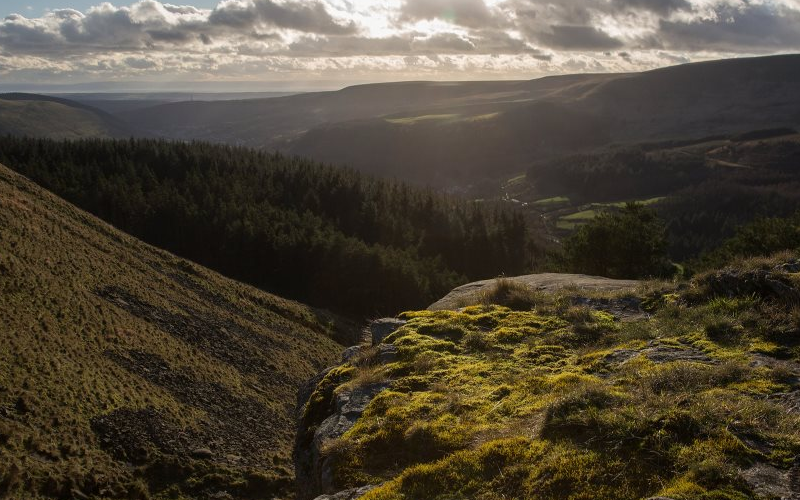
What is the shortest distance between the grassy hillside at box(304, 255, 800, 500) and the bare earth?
2588mm

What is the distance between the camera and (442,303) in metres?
17.9

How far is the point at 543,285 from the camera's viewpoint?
19078mm

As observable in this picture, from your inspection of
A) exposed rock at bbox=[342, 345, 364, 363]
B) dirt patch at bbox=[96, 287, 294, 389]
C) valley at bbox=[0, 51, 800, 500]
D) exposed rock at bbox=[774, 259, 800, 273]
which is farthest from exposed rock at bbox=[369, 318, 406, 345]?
dirt patch at bbox=[96, 287, 294, 389]

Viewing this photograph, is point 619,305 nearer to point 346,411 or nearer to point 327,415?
point 346,411

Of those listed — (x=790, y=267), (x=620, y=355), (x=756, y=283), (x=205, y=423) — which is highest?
(x=790, y=267)

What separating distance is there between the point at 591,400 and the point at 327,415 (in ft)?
17.6

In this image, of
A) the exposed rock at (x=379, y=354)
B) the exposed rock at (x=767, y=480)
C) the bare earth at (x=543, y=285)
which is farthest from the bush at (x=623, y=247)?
the exposed rock at (x=767, y=480)

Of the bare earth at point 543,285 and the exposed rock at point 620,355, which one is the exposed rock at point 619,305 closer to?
the bare earth at point 543,285

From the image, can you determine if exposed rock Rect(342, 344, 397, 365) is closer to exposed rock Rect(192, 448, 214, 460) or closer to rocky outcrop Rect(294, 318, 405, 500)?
rocky outcrop Rect(294, 318, 405, 500)

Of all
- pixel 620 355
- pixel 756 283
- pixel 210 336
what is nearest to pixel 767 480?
pixel 620 355

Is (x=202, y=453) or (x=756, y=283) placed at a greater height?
(x=756, y=283)

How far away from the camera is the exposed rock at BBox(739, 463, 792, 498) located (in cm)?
620

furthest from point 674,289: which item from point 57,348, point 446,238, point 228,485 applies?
point 446,238

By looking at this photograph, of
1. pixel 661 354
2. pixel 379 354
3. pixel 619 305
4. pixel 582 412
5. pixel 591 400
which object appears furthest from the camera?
pixel 619 305
